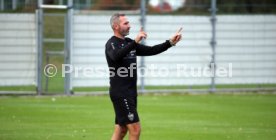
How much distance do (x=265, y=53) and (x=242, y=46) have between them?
91 cm

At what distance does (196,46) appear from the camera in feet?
76.8

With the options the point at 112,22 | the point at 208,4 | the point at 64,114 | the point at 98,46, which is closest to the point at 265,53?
the point at 208,4

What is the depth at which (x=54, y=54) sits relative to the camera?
21641 millimetres

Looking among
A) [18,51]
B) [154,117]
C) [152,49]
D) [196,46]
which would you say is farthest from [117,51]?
[196,46]

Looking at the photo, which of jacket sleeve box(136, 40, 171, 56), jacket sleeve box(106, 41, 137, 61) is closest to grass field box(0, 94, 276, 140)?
jacket sleeve box(136, 40, 171, 56)

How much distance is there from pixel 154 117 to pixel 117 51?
22.2ft

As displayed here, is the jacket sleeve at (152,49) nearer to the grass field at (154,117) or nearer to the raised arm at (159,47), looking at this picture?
the raised arm at (159,47)

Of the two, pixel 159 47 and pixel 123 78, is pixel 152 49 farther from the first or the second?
pixel 123 78

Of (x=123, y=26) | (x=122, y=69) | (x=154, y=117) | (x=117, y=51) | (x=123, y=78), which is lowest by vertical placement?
(x=154, y=117)

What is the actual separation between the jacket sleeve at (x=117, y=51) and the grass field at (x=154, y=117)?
3379 millimetres

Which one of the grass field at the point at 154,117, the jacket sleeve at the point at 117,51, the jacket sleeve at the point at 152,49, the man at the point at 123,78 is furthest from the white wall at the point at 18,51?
the jacket sleeve at the point at 117,51

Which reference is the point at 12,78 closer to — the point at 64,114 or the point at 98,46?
the point at 98,46

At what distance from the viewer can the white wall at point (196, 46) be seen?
22453 millimetres

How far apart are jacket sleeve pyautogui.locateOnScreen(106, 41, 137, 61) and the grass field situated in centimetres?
338
